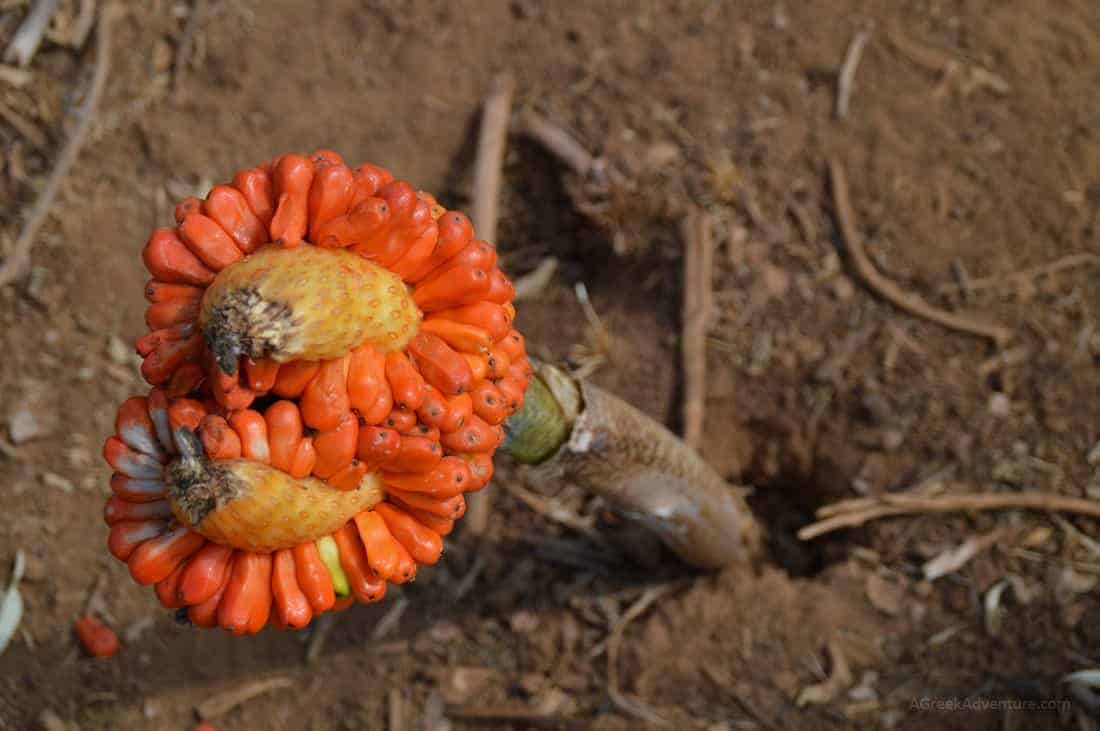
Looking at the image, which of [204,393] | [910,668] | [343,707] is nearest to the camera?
[204,393]

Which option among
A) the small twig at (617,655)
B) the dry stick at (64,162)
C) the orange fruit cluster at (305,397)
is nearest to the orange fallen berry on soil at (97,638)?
the dry stick at (64,162)

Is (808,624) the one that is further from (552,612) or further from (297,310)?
(297,310)

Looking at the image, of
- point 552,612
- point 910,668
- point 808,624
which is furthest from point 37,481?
point 910,668

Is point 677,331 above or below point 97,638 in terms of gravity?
above

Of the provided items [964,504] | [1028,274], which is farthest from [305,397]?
[1028,274]

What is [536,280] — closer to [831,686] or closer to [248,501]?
[831,686]

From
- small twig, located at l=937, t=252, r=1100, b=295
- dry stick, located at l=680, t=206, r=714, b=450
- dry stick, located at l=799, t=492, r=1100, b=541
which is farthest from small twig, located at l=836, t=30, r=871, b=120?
dry stick, located at l=799, t=492, r=1100, b=541

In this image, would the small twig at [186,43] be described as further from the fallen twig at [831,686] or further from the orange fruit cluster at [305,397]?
the fallen twig at [831,686]

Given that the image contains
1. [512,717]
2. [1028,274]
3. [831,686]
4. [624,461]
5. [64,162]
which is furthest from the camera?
[64,162]
